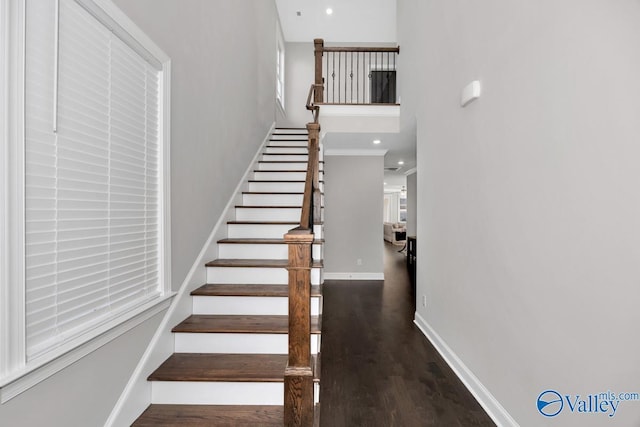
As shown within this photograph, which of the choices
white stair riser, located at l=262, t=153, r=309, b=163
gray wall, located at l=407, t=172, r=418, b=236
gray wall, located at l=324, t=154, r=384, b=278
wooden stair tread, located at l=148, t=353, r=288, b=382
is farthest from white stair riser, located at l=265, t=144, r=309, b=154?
gray wall, located at l=407, t=172, r=418, b=236

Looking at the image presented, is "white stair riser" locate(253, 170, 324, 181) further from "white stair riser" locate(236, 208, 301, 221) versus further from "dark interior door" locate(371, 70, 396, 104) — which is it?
"dark interior door" locate(371, 70, 396, 104)

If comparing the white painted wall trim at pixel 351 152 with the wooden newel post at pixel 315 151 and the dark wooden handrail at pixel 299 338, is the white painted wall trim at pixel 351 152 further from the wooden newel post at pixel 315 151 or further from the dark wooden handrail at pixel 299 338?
the dark wooden handrail at pixel 299 338

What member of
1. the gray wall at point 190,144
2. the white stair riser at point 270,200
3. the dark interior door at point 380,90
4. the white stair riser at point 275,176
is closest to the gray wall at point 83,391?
the gray wall at point 190,144

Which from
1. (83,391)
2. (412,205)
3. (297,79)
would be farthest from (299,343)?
(412,205)

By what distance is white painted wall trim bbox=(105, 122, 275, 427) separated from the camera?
156cm

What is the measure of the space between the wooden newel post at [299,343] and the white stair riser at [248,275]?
1.04 m

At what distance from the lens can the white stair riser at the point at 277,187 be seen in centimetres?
375

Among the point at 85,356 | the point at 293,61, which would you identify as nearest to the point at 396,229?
the point at 293,61

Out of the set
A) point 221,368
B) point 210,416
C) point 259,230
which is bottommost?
point 210,416

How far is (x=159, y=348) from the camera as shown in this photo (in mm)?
1868

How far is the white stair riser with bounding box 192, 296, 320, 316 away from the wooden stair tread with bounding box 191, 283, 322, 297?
38 millimetres

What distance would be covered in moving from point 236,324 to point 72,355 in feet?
3.23

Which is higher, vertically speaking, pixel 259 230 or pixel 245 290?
pixel 259 230

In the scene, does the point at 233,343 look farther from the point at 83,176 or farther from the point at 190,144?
the point at 190,144
